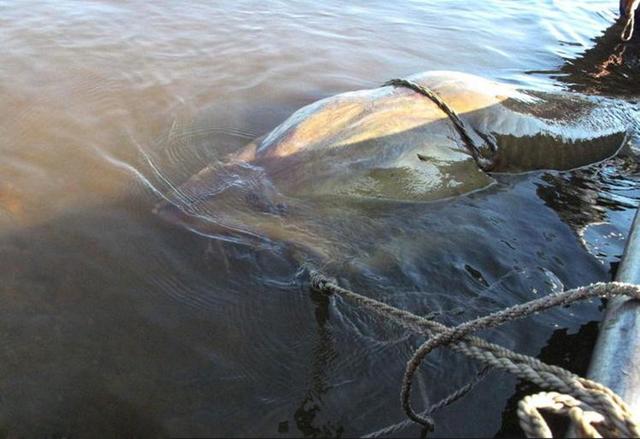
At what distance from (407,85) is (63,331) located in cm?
252

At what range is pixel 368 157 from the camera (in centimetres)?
327

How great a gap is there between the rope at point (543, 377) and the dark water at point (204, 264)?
1.60 ft

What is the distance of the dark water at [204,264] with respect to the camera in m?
2.23

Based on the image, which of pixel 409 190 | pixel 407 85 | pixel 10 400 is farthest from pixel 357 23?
pixel 10 400

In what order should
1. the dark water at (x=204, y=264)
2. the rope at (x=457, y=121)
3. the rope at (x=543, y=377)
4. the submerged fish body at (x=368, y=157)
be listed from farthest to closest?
1. the rope at (x=457, y=121)
2. the submerged fish body at (x=368, y=157)
3. the dark water at (x=204, y=264)
4. the rope at (x=543, y=377)

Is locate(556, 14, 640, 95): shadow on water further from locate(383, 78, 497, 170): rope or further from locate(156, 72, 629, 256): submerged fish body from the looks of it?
locate(383, 78, 497, 170): rope

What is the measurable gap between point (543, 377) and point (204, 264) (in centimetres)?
185

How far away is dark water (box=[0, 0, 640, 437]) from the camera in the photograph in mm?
2230

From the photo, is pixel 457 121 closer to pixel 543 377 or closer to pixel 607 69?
pixel 543 377

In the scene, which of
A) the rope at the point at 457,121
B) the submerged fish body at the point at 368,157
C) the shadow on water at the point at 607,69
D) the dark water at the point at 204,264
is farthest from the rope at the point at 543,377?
the shadow on water at the point at 607,69

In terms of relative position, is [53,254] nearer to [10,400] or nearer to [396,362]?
[10,400]

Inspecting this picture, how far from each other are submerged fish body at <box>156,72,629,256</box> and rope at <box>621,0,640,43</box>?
12.9ft

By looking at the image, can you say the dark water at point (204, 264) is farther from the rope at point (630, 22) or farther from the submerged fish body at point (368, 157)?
the rope at point (630, 22)

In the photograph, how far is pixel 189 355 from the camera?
2420 mm
